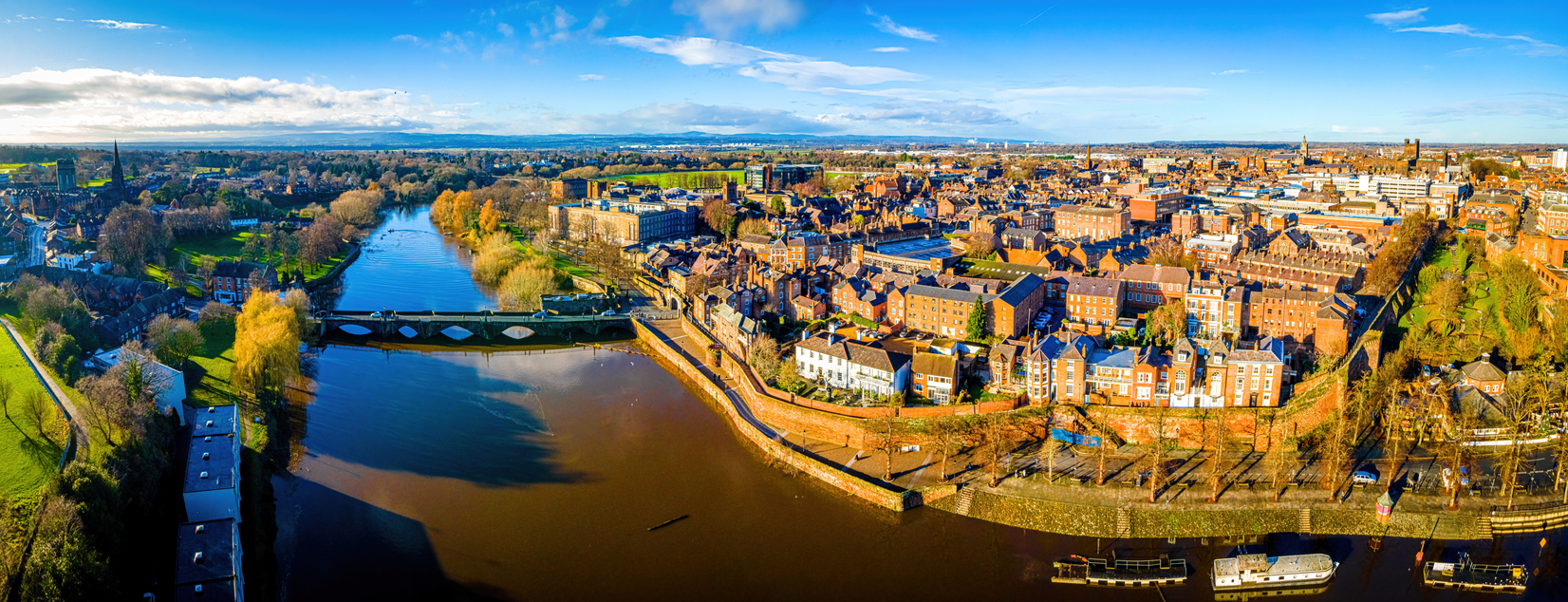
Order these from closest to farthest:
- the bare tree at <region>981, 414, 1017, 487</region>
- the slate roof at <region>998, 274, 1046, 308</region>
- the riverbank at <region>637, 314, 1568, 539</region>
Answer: the riverbank at <region>637, 314, 1568, 539</region>, the bare tree at <region>981, 414, 1017, 487</region>, the slate roof at <region>998, 274, 1046, 308</region>

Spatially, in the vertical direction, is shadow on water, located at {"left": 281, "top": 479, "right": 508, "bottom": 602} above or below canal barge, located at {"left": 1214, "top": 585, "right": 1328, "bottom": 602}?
above

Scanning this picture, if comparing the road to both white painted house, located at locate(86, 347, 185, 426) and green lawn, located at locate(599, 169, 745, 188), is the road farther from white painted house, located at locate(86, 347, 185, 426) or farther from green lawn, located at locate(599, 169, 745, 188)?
green lawn, located at locate(599, 169, 745, 188)

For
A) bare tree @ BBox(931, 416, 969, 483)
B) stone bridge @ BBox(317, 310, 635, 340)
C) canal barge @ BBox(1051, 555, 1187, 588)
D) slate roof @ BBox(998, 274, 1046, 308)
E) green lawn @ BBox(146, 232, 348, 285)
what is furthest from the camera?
green lawn @ BBox(146, 232, 348, 285)

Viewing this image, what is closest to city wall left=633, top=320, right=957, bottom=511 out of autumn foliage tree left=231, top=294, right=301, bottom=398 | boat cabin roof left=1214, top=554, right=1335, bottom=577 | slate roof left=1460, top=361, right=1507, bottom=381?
boat cabin roof left=1214, top=554, right=1335, bottom=577

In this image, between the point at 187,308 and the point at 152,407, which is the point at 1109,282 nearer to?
the point at 152,407

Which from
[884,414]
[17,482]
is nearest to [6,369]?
[17,482]

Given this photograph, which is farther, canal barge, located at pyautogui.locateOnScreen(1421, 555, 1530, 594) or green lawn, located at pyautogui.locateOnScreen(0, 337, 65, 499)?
green lawn, located at pyautogui.locateOnScreen(0, 337, 65, 499)

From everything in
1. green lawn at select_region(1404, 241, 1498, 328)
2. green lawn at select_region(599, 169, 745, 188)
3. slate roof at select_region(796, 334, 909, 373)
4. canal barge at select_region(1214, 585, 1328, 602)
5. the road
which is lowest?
canal barge at select_region(1214, 585, 1328, 602)

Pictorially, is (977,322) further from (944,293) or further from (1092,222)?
(1092,222)
